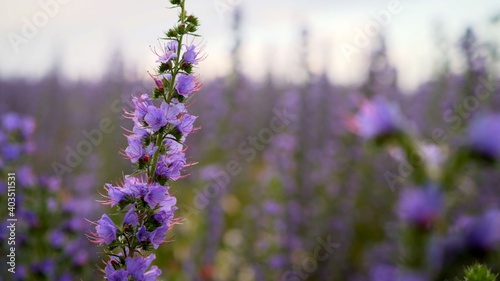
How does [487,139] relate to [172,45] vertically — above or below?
below

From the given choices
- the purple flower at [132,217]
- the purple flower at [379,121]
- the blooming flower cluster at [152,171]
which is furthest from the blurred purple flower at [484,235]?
the purple flower at [132,217]

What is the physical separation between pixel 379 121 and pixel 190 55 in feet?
3.11

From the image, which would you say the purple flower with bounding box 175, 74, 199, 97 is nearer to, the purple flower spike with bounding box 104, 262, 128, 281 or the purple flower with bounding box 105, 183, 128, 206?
the purple flower with bounding box 105, 183, 128, 206

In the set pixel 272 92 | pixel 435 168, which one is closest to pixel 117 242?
pixel 435 168

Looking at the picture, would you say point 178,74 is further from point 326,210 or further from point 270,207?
point 326,210

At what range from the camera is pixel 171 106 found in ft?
6.93

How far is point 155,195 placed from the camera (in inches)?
79.1

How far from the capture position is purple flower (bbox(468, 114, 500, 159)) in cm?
140

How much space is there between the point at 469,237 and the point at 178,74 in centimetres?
132

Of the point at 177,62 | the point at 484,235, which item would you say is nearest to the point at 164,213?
the point at 177,62

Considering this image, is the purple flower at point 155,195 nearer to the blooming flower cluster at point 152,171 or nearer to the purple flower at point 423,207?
the blooming flower cluster at point 152,171

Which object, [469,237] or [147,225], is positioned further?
[147,225]

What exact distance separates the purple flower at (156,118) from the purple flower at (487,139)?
1160mm

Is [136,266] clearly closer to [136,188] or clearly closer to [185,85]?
[136,188]
